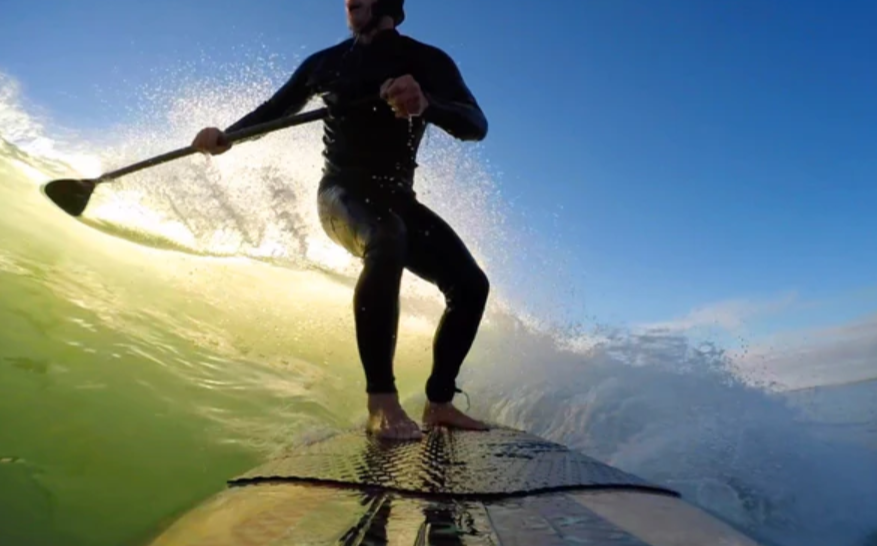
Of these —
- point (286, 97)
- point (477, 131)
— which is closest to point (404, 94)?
point (477, 131)

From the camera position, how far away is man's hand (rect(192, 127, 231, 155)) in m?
3.45

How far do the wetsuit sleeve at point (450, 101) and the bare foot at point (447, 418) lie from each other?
4.42ft

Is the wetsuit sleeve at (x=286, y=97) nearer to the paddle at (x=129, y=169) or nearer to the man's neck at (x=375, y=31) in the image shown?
the paddle at (x=129, y=169)

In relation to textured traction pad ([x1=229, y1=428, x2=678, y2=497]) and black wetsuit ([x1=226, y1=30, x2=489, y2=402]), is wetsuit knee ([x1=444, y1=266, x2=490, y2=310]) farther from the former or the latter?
textured traction pad ([x1=229, y1=428, x2=678, y2=497])

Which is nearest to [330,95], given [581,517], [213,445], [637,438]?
[213,445]

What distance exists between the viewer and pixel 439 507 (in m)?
1.50

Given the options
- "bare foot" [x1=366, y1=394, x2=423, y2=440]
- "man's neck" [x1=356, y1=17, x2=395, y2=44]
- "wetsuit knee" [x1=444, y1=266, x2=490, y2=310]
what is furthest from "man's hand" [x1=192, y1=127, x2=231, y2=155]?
"bare foot" [x1=366, y1=394, x2=423, y2=440]

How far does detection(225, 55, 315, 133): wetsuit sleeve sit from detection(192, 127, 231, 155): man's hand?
192mm

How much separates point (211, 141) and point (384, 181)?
2.91 feet

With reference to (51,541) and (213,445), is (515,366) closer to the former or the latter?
(213,445)

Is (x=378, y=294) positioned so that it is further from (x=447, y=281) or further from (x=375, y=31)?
(x=375, y=31)

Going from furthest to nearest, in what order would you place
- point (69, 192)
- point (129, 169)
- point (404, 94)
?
point (69, 192) → point (129, 169) → point (404, 94)

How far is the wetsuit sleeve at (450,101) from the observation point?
10.4 ft

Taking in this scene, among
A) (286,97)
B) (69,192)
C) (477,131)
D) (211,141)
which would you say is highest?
(286,97)
